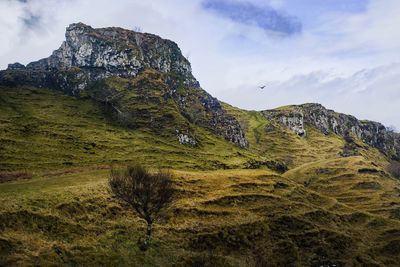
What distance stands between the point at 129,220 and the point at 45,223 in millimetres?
18454

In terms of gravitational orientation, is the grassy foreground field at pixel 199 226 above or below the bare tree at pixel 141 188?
below

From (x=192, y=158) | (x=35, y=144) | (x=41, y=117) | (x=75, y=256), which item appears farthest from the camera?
(x=41, y=117)

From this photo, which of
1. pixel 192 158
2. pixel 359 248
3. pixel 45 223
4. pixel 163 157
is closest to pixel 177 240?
pixel 45 223

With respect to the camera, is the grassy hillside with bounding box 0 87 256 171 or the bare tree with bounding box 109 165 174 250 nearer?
the bare tree with bounding box 109 165 174 250

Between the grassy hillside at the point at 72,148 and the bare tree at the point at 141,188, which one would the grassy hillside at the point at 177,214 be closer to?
the grassy hillside at the point at 72,148

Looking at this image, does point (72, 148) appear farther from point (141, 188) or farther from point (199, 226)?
point (141, 188)

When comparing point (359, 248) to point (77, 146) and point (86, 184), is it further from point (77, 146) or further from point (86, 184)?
point (77, 146)

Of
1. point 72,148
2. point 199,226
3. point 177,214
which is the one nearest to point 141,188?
point 199,226

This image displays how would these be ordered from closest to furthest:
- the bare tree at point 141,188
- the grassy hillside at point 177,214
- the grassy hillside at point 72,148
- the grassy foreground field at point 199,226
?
the grassy foreground field at point 199,226
the bare tree at point 141,188
the grassy hillside at point 177,214
the grassy hillside at point 72,148

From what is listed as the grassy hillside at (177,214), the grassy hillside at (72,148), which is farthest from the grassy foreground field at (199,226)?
the grassy hillside at (72,148)

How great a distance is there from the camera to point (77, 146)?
163875 mm

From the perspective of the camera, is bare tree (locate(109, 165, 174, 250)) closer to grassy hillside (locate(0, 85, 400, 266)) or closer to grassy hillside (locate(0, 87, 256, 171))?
grassy hillside (locate(0, 85, 400, 266))

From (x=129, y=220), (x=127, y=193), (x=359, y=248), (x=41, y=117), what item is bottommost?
(x=359, y=248)

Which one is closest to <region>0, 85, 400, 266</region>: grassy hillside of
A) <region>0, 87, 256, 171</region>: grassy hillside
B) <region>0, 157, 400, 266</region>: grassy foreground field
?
<region>0, 157, 400, 266</region>: grassy foreground field
